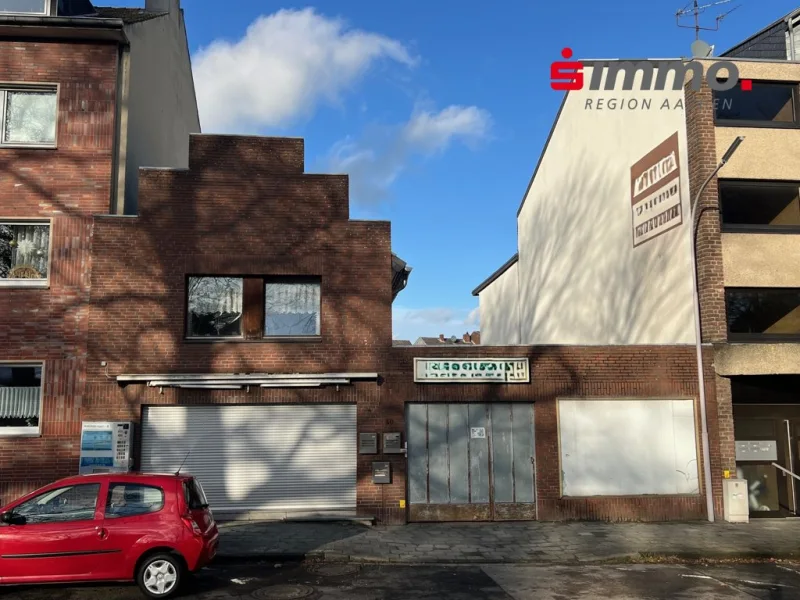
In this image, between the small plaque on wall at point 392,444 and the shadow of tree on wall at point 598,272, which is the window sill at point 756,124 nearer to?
the shadow of tree on wall at point 598,272

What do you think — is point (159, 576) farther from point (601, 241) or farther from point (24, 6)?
point (601, 241)

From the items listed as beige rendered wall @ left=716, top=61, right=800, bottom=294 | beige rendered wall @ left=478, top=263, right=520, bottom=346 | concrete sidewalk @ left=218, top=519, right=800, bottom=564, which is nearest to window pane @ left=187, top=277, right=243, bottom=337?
concrete sidewalk @ left=218, top=519, right=800, bottom=564

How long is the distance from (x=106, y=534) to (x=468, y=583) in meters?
4.90

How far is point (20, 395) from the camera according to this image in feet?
46.8

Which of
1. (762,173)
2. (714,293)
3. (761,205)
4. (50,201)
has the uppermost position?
(762,173)

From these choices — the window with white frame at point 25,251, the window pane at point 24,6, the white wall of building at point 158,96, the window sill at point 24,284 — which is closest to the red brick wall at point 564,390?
the window sill at point 24,284

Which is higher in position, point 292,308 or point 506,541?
point 292,308

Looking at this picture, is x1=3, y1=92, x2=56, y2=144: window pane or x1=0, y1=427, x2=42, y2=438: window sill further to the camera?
x1=3, y1=92, x2=56, y2=144: window pane

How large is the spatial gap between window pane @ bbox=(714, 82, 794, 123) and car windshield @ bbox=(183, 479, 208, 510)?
13804mm

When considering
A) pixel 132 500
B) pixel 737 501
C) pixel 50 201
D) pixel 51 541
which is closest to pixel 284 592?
pixel 132 500

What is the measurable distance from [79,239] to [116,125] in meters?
2.73

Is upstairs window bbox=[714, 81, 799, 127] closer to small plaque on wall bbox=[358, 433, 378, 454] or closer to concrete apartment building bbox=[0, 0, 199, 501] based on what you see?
small plaque on wall bbox=[358, 433, 378, 454]

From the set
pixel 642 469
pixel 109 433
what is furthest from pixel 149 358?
pixel 642 469

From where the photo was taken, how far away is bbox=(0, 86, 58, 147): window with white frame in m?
15.0
